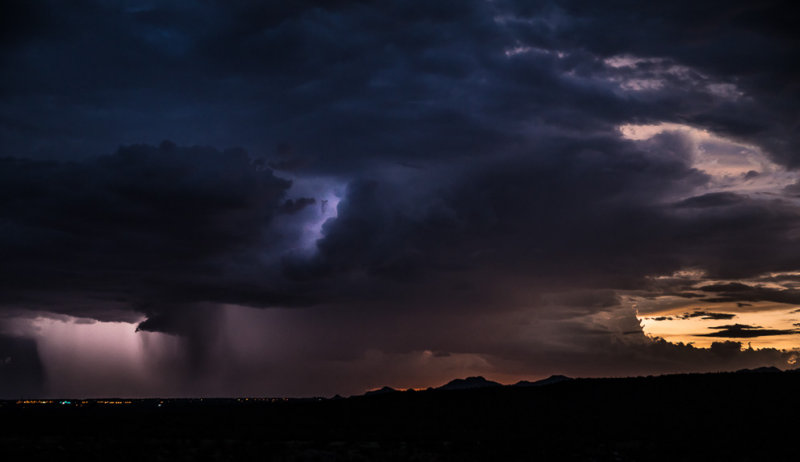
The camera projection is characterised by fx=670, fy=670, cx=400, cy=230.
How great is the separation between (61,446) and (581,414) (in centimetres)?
5670

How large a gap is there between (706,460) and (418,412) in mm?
44479

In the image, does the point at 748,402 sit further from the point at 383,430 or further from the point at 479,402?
the point at 383,430

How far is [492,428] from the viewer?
247 ft

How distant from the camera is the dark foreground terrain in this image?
52.8 metres

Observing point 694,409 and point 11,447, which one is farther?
point 694,409

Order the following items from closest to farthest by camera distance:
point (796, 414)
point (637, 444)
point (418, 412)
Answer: point (637, 444) → point (796, 414) → point (418, 412)

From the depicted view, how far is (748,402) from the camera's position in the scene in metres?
77.8

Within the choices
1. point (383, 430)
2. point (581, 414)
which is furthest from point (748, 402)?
point (383, 430)

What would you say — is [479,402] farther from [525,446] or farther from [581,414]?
[525,446]

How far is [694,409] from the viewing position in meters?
77.8

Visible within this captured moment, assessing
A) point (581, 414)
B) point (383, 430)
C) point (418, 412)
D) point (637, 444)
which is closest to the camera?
point (637, 444)

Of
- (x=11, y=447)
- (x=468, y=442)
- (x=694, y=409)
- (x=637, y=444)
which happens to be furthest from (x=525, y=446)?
(x=11, y=447)

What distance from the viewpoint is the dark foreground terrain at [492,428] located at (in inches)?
2078

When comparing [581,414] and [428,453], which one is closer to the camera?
[428,453]
